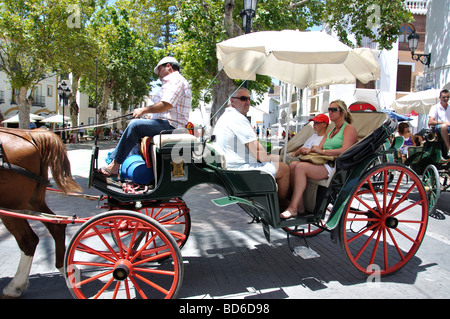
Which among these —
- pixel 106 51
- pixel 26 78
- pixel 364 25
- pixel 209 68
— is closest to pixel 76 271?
pixel 209 68

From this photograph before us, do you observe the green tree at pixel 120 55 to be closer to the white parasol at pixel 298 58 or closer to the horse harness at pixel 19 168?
the white parasol at pixel 298 58

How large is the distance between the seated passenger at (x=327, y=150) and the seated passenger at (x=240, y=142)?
290 millimetres

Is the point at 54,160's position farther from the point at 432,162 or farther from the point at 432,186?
the point at 432,162

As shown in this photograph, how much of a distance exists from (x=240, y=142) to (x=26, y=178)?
2106mm

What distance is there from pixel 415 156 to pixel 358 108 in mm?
2580

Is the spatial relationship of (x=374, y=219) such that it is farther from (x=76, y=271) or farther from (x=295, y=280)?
(x=76, y=271)

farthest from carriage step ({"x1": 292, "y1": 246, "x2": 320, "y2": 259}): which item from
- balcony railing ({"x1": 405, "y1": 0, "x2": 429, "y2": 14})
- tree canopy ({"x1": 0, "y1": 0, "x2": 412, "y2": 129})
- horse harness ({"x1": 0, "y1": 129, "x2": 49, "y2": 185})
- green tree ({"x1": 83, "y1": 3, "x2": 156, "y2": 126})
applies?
balcony railing ({"x1": 405, "y1": 0, "x2": 429, "y2": 14})

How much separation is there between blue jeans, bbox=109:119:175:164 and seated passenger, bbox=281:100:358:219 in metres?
1.63

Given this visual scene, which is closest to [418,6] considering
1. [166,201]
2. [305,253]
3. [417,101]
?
[417,101]

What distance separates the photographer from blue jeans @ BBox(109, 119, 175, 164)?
3580 millimetres

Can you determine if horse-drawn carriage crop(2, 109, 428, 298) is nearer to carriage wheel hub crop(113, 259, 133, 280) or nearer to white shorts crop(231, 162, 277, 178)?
carriage wheel hub crop(113, 259, 133, 280)

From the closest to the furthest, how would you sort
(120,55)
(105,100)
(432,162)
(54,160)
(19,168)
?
(19,168) < (54,160) < (432,162) < (120,55) < (105,100)

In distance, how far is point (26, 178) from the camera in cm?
331

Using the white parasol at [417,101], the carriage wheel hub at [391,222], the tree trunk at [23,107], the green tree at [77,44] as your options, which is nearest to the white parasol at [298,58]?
the carriage wheel hub at [391,222]
